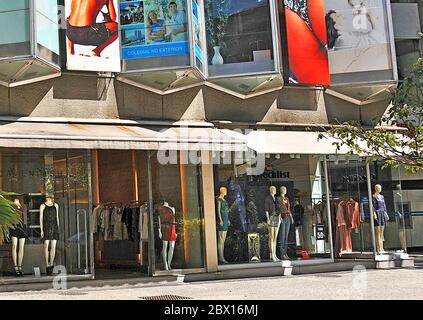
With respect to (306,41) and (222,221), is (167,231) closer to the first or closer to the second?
(222,221)

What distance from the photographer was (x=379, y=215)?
17062 mm

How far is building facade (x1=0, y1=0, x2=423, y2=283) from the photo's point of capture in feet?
44.0

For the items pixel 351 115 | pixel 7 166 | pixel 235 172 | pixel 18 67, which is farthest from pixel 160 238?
pixel 351 115

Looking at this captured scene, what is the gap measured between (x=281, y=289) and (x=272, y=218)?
3581mm

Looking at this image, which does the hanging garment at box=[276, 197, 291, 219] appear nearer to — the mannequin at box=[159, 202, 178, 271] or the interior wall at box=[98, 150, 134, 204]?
the mannequin at box=[159, 202, 178, 271]

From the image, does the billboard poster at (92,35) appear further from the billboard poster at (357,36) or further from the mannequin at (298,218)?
the billboard poster at (357,36)

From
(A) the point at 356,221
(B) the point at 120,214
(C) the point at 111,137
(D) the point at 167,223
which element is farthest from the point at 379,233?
(C) the point at 111,137

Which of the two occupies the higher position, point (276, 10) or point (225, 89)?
point (276, 10)

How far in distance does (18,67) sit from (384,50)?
9446 mm

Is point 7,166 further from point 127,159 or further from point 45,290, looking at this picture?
point 127,159

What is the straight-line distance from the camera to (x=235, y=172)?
1555 centimetres

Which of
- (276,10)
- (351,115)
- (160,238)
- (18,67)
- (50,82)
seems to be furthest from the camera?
(351,115)

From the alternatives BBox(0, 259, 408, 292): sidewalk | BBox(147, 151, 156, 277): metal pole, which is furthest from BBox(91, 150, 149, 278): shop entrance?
BBox(0, 259, 408, 292): sidewalk

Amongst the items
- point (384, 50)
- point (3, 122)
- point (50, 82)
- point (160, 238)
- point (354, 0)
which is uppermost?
point (354, 0)
